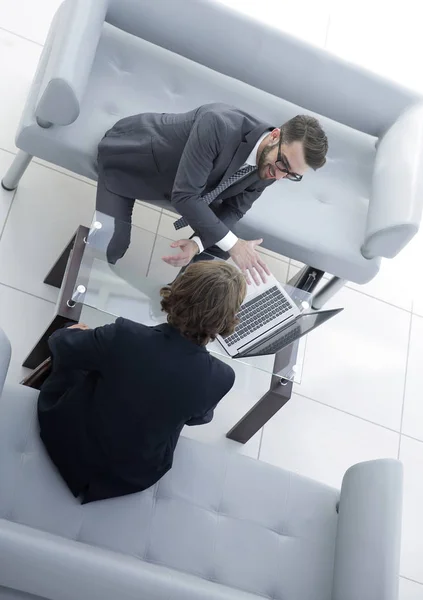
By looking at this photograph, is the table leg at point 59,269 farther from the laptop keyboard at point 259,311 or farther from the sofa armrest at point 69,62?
the laptop keyboard at point 259,311

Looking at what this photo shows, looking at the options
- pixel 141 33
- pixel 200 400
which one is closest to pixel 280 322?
pixel 200 400

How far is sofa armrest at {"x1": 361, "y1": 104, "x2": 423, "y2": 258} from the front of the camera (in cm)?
291

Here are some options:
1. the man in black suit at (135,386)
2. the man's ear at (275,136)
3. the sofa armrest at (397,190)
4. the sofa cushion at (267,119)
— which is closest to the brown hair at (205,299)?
the man in black suit at (135,386)

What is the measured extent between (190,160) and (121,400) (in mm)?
916

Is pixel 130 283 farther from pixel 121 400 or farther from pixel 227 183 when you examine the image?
pixel 121 400

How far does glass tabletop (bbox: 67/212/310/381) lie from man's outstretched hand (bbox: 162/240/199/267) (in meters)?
0.02

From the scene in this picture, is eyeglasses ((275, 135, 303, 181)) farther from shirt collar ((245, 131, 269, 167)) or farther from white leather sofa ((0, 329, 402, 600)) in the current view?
white leather sofa ((0, 329, 402, 600))

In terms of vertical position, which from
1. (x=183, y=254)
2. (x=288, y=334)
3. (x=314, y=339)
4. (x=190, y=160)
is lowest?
(x=314, y=339)

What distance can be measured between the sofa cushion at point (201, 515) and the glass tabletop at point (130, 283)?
372 mm

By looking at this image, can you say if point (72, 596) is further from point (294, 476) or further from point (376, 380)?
point (376, 380)

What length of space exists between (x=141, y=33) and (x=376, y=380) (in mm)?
1888

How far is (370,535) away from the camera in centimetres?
229

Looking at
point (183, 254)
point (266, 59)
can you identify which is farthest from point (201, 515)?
point (266, 59)

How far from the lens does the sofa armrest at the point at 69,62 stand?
8.46ft
